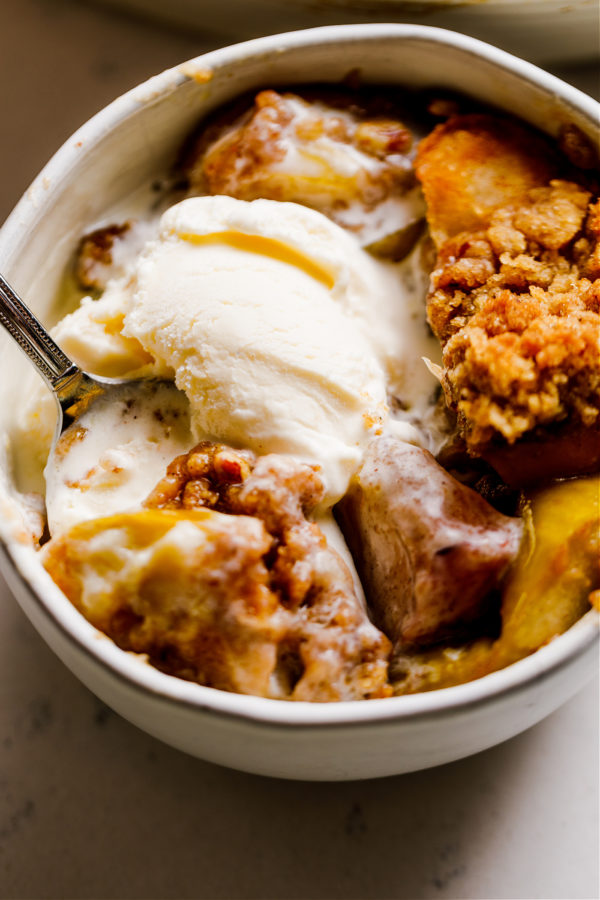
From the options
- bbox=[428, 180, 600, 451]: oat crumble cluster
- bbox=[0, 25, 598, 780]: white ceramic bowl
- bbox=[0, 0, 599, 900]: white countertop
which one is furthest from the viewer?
bbox=[0, 0, 599, 900]: white countertop

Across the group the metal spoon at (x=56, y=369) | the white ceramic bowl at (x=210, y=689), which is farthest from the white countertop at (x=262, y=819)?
the metal spoon at (x=56, y=369)

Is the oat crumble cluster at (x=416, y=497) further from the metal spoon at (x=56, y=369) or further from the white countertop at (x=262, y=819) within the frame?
the white countertop at (x=262, y=819)

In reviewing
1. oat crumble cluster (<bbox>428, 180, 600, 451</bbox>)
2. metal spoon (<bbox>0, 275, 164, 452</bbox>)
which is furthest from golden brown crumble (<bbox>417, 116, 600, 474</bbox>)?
metal spoon (<bbox>0, 275, 164, 452</bbox>)

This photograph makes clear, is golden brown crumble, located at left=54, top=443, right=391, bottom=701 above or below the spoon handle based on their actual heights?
below

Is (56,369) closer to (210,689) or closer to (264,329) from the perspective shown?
(264,329)

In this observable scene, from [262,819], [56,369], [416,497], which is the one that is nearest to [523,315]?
[416,497]

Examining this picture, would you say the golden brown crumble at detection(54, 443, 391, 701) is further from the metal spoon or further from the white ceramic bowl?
the metal spoon
